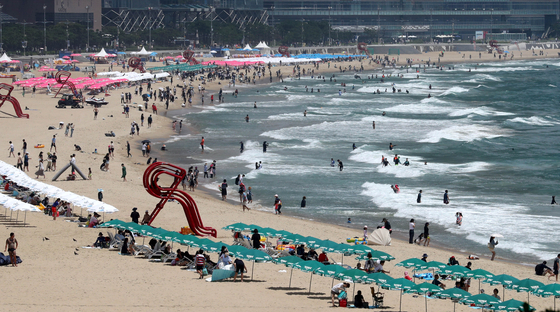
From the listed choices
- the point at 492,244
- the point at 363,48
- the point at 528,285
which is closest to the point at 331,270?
the point at 528,285

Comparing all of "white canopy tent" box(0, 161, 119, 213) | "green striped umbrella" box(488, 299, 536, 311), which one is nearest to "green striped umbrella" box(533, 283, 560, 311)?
"green striped umbrella" box(488, 299, 536, 311)

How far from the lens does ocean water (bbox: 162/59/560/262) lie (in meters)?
31.5

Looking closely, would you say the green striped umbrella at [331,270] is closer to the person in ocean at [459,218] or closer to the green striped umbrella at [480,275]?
the green striped umbrella at [480,275]

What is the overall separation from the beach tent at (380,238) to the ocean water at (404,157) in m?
2.99

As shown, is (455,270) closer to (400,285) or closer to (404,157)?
(400,285)

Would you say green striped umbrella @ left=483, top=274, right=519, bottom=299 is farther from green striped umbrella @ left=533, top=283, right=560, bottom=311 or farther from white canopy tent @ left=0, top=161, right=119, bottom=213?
white canopy tent @ left=0, top=161, right=119, bottom=213

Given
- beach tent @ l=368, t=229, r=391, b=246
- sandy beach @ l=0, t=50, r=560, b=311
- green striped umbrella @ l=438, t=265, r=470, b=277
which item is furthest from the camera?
beach tent @ l=368, t=229, r=391, b=246

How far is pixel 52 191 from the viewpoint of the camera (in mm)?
27547

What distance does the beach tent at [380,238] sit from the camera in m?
26.6

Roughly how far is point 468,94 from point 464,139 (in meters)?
39.1

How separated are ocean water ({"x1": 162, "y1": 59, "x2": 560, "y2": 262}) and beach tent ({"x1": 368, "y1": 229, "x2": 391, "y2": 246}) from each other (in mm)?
2986

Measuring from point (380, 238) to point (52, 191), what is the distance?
1305 cm

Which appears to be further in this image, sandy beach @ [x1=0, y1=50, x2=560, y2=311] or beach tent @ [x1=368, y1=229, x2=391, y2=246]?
beach tent @ [x1=368, y1=229, x2=391, y2=246]

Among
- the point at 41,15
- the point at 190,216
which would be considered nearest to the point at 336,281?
the point at 190,216
